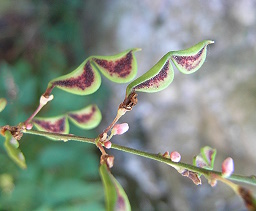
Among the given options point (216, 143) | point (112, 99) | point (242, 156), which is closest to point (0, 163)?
point (112, 99)

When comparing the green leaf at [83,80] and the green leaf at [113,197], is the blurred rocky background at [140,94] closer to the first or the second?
the green leaf at [83,80]

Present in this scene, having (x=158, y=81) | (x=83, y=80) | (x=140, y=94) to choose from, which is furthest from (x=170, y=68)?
(x=140, y=94)

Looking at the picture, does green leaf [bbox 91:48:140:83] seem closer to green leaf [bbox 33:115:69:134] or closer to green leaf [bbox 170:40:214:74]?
green leaf [bbox 170:40:214:74]

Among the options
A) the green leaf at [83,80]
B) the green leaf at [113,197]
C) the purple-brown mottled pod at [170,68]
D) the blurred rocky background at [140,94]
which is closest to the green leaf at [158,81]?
the purple-brown mottled pod at [170,68]

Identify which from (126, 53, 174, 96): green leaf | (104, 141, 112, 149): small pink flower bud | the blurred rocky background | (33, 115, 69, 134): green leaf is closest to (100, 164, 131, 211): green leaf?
(104, 141, 112, 149): small pink flower bud

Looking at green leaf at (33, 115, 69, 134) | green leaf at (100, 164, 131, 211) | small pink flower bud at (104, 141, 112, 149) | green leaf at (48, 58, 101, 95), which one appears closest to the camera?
green leaf at (100, 164, 131, 211)

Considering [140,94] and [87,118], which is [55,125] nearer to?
[87,118]

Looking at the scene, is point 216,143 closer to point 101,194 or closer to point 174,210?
point 174,210
